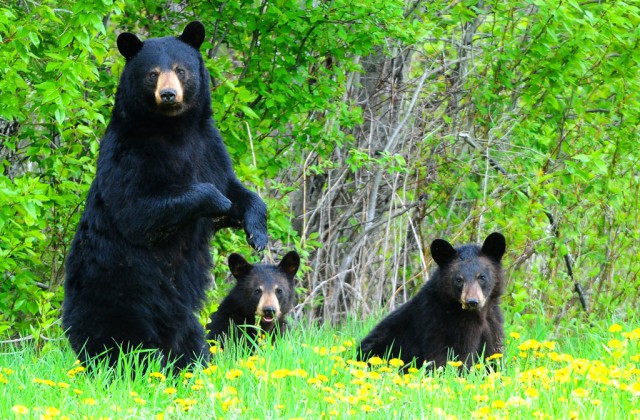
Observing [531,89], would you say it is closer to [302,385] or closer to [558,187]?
[558,187]

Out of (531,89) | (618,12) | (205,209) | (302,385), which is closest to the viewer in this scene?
(302,385)

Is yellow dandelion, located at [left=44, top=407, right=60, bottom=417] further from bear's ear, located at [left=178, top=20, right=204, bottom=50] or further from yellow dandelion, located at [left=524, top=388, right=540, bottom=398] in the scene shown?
bear's ear, located at [left=178, top=20, right=204, bottom=50]

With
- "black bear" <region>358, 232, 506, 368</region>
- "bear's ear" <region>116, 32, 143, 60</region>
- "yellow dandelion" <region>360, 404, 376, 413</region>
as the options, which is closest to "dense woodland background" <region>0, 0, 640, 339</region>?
"bear's ear" <region>116, 32, 143, 60</region>

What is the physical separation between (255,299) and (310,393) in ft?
10.1

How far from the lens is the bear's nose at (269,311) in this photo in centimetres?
759

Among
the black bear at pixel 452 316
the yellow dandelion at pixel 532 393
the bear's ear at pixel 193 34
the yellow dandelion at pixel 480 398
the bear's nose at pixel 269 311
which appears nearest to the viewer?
the yellow dandelion at pixel 532 393

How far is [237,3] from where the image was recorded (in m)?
8.05

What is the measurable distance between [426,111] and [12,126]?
393cm

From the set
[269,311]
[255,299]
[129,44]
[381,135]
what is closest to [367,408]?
[129,44]

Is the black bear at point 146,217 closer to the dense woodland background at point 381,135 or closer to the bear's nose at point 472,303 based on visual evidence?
the dense woodland background at point 381,135

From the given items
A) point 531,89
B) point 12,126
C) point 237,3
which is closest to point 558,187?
point 531,89

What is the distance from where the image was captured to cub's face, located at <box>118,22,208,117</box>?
18.4 feet

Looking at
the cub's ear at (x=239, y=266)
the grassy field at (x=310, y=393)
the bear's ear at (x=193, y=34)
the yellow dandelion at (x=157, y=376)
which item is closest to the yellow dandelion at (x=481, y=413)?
the grassy field at (x=310, y=393)

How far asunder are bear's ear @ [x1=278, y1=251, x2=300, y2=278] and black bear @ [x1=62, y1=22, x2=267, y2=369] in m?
2.17
